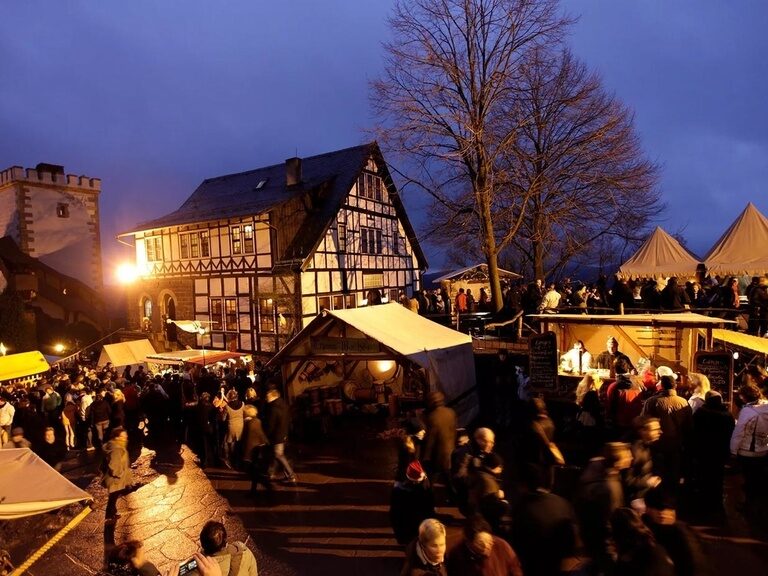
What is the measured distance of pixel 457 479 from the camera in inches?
230

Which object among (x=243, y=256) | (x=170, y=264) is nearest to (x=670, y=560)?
(x=243, y=256)

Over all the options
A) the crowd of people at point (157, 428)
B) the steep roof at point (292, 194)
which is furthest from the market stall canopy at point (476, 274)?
the crowd of people at point (157, 428)

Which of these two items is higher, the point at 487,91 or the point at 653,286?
the point at 487,91

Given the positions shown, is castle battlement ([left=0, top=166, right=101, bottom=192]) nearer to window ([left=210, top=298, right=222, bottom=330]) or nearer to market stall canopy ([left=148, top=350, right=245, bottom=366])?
window ([left=210, top=298, right=222, bottom=330])

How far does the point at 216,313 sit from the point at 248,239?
3988 mm

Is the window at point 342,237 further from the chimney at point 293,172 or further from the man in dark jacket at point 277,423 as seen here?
the man in dark jacket at point 277,423

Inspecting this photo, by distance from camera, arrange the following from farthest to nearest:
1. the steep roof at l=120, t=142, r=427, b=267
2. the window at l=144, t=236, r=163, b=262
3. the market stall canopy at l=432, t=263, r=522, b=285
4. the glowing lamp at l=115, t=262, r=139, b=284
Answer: the market stall canopy at l=432, t=263, r=522, b=285, the glowing lamp at l=115, t=262, r=139, b=284, the window at l=144, t=236, r=163, b=262, the steep roof at l=120, t=142, r=427, b=267

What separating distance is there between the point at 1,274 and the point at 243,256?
16.0 m

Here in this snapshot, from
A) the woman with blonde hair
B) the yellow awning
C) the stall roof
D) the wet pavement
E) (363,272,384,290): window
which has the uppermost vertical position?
(363,272,384,290): window

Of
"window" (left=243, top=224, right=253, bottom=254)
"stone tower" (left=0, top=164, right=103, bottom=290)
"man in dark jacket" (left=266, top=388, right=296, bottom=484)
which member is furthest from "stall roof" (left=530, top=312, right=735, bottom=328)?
"stone tower" (left=0, top=164, right=103, bottom=290)

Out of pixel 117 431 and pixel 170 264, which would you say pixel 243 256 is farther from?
pixel 117 431

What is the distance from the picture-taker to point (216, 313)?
22516 mm

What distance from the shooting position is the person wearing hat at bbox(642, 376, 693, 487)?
20.5 feet

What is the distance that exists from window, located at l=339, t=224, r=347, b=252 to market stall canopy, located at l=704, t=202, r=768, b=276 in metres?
13.5
